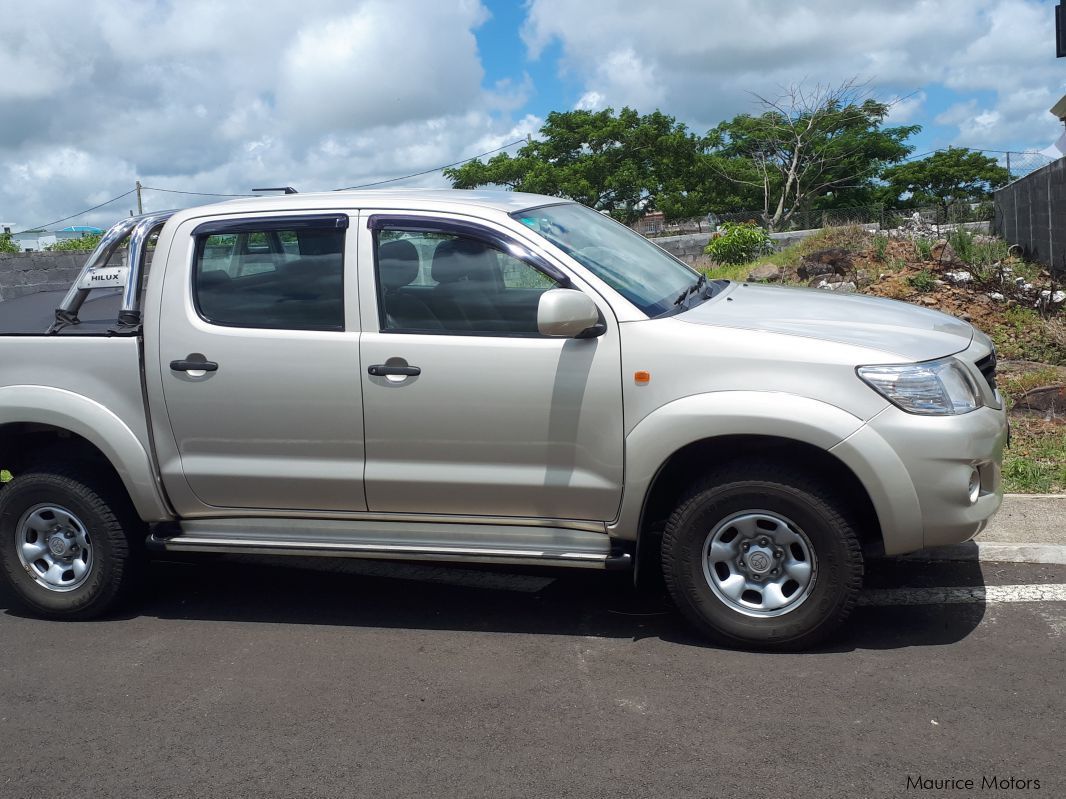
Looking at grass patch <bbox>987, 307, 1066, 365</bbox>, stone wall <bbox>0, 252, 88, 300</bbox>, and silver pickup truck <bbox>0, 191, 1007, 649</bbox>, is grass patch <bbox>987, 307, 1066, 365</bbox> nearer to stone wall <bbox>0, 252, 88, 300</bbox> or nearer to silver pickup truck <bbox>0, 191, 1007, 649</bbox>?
silver pickup truck <bbox>0, 191, 1007, 649</bbox>

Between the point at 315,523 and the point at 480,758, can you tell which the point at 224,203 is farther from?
the point at 480,758

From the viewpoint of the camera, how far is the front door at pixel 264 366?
16.0ft

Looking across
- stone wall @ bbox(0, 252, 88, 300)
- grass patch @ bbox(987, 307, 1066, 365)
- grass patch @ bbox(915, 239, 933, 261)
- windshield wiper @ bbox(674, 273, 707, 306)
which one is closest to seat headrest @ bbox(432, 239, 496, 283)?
windshield wiper @ bbox(674, 273, 707, 306)

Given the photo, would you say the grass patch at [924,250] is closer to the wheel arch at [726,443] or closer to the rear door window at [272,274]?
the wheel arch at [726,443]

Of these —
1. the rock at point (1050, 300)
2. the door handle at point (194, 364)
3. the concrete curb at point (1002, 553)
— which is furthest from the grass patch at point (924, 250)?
the door handle at point (194, 364)

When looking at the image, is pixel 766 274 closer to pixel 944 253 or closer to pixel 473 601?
pixel 944 253

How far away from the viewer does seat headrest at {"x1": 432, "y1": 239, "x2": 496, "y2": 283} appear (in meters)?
4.86

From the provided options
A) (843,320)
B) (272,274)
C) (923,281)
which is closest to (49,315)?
(272,274)

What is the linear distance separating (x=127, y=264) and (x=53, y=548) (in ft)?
4.83

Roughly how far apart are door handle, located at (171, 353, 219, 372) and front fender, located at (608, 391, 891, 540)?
196cm

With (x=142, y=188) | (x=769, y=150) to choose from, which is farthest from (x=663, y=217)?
(x=142, y=188)

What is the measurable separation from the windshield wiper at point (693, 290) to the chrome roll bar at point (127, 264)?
2.51 m

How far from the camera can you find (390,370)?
188 inches

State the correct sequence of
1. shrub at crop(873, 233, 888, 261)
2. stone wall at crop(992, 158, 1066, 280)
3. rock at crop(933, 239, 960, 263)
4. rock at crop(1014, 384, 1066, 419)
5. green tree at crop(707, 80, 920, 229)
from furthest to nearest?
green tree at crop(707, 80, 920, 229) < shrub at crop(873, 233, 888, 261) < stone wall at crop(992, 158, 1066, 280) < rock at crop(933, 239, 960, 263) < rock at crop(1014, 384, 1066, 419)
